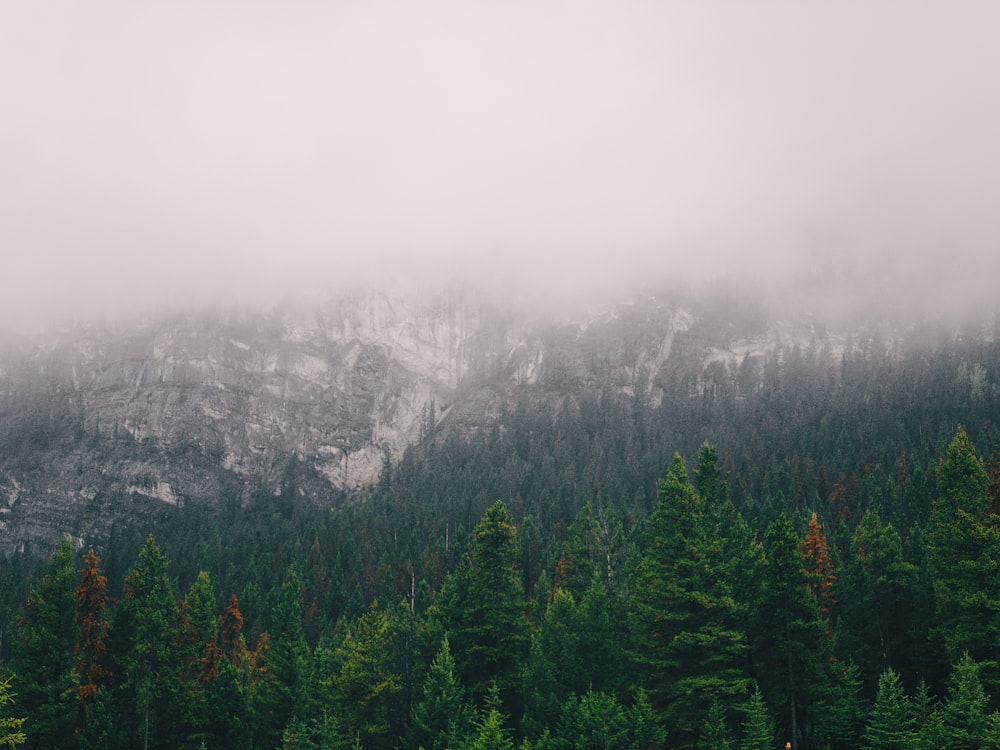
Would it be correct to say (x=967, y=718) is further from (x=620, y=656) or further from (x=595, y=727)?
(x=620, y=656)

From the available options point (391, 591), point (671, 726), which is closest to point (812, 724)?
point (671, 726)

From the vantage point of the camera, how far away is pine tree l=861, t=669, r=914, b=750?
33531 millimetres

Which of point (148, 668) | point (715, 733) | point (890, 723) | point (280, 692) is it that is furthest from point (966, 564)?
point (148, 668)

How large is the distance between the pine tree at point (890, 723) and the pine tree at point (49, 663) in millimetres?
42121

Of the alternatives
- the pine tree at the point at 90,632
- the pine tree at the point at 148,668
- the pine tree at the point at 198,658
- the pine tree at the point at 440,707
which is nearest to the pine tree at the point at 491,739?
the pine tree at the point at 440,707

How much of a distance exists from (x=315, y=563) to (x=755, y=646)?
9420cm

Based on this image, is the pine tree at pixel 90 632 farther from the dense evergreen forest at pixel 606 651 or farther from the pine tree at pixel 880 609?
the pine tree at pixel 880 609

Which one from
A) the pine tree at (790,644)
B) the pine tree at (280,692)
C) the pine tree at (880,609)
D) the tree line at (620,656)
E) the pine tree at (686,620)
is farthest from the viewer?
the pine tree at (280,692)

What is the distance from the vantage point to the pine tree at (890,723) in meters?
33.5

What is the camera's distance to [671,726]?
38.6 meters

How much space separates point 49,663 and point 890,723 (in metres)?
44.3

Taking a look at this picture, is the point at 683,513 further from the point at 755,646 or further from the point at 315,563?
the point at 315,563

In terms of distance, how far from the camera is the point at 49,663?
152ft

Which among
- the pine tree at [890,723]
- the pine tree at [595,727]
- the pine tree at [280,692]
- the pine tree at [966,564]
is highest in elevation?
the pine tree at [966,564]
